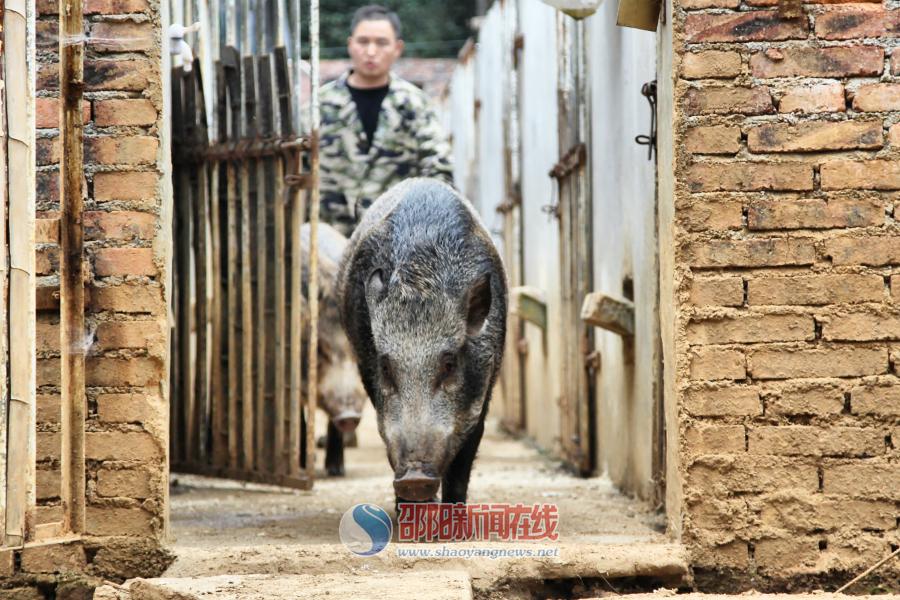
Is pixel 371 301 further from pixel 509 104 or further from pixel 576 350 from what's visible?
pixel 509 104

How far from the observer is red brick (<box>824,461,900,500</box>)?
4.70 meters

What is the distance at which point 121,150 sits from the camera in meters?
4.81

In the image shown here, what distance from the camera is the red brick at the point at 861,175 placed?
15.4 ft

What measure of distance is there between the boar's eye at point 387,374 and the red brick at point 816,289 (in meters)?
1.56

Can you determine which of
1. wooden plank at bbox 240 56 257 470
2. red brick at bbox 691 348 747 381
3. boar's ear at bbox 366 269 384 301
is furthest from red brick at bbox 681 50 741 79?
wooden plank at bbox 240 56 257 470

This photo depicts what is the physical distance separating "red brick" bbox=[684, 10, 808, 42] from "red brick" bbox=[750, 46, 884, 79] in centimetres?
6

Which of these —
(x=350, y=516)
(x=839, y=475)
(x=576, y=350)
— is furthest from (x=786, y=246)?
(x=576, y=350)

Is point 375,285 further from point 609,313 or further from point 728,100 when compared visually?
point 728,100

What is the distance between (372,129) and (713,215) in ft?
15.0

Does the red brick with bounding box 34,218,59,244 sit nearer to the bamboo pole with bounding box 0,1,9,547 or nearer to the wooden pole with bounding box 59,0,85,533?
the wooden pole with bounding box 59,0,85,533

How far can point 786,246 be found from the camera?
4715 millimetres

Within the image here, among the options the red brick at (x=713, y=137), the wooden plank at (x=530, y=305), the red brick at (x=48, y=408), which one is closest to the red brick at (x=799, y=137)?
the red brick at (x=713, y=137)

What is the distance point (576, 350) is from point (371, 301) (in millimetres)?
2657

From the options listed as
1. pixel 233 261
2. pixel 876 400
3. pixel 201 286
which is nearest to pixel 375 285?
pixel 233 261
